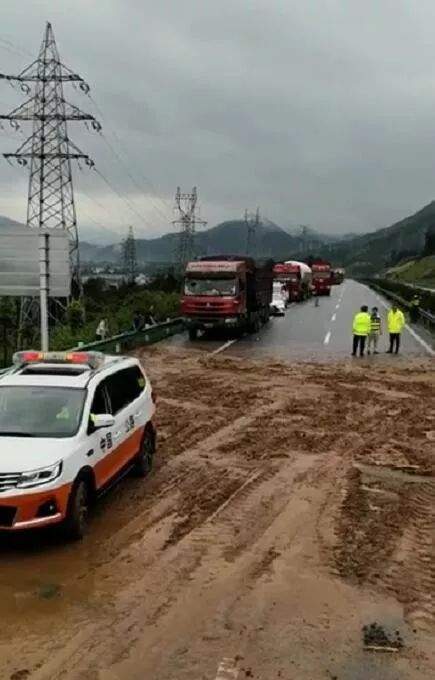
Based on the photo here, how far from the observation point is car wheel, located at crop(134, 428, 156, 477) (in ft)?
34.1

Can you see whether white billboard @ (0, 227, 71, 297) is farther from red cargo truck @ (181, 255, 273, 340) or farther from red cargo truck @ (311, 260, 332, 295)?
Answer: red cargo truck @ (311, 260, 332, 295)

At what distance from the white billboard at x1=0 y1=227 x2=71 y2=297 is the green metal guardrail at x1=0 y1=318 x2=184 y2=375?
532 cm

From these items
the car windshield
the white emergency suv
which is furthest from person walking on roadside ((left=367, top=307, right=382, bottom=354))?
the car windshield

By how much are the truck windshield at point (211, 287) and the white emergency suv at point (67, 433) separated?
18912 millimetres

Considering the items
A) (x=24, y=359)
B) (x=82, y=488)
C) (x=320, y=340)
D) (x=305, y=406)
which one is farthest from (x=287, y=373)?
(x=82, y=488)

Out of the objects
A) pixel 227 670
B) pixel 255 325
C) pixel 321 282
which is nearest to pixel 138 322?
pixel 255 325

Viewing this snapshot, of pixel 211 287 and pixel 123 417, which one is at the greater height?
pixel 211 287

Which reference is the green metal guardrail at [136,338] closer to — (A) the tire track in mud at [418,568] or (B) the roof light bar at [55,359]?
(B) the roof light bar at [55,359]

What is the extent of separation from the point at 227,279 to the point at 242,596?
937 inches

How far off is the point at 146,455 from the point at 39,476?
3239mm

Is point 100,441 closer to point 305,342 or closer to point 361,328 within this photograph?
point 361,328

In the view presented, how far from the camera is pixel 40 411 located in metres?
8.71

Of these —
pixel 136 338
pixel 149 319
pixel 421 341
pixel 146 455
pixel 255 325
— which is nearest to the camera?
pixel 146 455

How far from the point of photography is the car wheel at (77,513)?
25.6 feet
